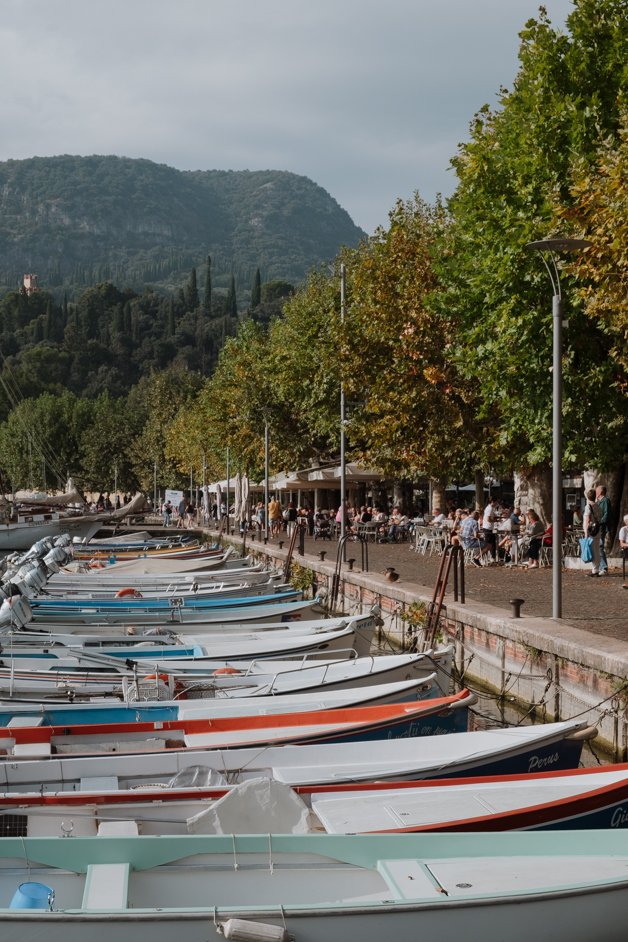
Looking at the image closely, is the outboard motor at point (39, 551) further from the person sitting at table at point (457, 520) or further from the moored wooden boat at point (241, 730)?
the moored wooden boat at point (241, 730)

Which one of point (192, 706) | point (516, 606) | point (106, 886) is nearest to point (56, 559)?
point (516, 606)

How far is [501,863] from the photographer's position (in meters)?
6.42

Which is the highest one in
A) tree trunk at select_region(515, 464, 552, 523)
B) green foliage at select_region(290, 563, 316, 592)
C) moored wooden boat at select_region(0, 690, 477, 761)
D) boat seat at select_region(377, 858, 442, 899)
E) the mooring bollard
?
tree trunk at select_region(515, 464, 552, 523)

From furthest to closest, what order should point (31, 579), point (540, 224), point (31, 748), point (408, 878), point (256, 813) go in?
point (31, 579)
point (540, 224)
point (31, 748)
point (256, 813)
point (408, 878)

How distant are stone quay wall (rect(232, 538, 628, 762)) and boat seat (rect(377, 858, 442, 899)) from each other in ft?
17.5

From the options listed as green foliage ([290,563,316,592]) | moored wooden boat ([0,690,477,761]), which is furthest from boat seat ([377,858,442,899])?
green foliage ([290,563,316,592])

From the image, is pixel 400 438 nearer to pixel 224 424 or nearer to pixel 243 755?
pixel 243 755

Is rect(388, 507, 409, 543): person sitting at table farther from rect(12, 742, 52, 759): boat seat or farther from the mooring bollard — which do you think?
rect(12, 742, 52, 759): boat seat

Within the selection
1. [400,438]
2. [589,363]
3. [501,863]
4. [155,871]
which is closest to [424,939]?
[501,863]

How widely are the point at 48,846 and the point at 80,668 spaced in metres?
8.06

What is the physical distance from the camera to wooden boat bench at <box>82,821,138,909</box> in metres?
5.75

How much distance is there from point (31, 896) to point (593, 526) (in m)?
18.0

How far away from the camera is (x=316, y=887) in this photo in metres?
6.21

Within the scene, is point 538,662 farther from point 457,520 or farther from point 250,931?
point 457,520
